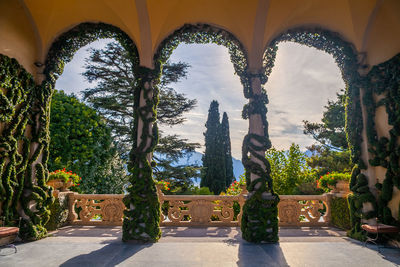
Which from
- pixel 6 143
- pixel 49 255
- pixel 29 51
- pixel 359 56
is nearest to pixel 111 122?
pixel 29 51

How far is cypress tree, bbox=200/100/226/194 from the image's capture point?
15414mm

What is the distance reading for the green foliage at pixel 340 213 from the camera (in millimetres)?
5531

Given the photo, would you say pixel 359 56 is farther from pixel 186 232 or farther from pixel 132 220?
pixel 132 220

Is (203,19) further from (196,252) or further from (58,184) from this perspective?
(58,184)

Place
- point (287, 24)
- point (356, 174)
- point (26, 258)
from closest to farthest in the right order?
point (26, 258) < point (356, 174) < point (287, 24)

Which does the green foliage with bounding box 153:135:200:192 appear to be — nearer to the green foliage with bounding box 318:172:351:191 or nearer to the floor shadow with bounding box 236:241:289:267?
the green foliage with bounding box 318:172:351:191

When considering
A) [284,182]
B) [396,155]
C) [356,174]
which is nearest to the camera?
[396,155]

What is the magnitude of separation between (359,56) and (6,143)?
726 cm

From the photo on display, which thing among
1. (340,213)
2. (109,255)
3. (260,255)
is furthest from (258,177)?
(109,255)

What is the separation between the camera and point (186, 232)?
213 inches

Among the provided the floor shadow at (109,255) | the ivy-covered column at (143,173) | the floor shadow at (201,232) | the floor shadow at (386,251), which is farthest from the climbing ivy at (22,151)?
the floor shadow at (386,251)

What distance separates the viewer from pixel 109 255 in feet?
11.9

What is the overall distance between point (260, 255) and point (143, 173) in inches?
99.1

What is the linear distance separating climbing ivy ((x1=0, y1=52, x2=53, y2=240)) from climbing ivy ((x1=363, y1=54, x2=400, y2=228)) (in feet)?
21.8
